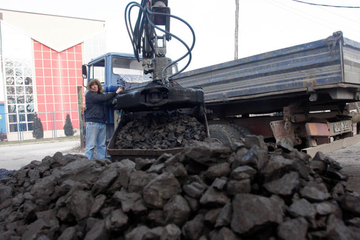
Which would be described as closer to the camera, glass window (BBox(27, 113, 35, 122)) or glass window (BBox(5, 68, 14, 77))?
glass window (BBox(27, 113, 35, 122))

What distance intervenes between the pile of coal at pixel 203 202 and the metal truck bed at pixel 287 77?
1522 millimetres

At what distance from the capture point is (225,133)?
4.86 metres

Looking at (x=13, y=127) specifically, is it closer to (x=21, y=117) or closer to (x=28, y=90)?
(x=21, y=117)

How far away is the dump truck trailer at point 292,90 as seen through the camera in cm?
355

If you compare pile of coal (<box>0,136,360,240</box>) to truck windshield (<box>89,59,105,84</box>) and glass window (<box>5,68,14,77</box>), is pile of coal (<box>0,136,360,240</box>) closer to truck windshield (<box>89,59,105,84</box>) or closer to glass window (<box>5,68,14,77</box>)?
truck windshield (<box>89,59,105,84</box>)

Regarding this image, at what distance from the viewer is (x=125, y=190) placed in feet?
7.47

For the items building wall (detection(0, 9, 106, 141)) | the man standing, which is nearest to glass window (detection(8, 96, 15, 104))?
building wall (detection(0, 9, 106, 141))

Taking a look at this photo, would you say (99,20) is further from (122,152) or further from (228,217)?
(228,217)

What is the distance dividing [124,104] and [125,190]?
72.5 inches

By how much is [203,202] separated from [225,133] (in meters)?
3.10

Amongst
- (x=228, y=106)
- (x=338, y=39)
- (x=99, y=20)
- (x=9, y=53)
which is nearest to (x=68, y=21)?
(x=99, y=20)

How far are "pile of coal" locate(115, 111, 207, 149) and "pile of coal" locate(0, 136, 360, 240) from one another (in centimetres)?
118

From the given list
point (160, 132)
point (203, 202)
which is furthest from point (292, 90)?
point (203, 202)

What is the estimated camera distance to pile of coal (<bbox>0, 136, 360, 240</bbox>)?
166 cm
